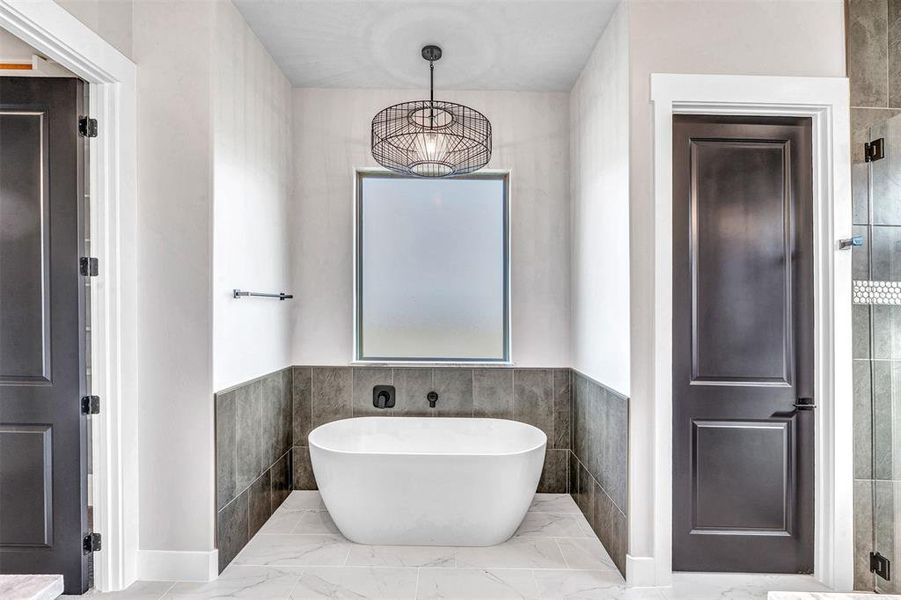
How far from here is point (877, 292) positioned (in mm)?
2211

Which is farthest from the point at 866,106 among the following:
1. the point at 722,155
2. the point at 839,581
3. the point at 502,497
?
the point at 502,497

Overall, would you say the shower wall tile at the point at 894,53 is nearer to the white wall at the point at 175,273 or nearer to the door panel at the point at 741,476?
the door panel at the point at 741,476


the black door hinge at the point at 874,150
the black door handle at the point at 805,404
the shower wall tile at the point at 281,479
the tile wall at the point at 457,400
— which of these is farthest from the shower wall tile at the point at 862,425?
the shower wall tile at the point at 281,479

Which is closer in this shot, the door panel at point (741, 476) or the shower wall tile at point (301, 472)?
the door panel at point (741, 476)

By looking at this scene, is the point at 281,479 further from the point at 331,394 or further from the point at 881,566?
the point at 881,566

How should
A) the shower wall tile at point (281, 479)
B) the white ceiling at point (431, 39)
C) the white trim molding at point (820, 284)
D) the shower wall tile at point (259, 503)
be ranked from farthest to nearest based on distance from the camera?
the shower wall tile at point (281, 479) → the shower wall tile at point (259, 503) → the white ceiling at point (431, 39) → the white trim molding at point (820, 284)

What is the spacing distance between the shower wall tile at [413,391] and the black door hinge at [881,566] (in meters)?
2.33

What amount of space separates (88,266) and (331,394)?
5.33 ft

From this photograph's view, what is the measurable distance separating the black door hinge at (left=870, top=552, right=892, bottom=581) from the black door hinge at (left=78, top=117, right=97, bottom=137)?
3.87 meters

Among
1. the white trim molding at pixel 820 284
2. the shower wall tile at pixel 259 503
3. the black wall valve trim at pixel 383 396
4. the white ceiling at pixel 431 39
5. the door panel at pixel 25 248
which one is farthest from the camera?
the black wall valve trim at pixel 383 396

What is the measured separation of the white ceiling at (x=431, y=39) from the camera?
8.13ft

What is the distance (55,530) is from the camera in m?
2.14

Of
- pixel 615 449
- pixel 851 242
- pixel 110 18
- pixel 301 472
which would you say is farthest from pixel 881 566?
A: pixel 110 18

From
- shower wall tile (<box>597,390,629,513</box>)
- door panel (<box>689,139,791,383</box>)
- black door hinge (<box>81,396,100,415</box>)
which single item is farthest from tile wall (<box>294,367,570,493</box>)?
black door hinge (<box>81,396,100,415</box>)
